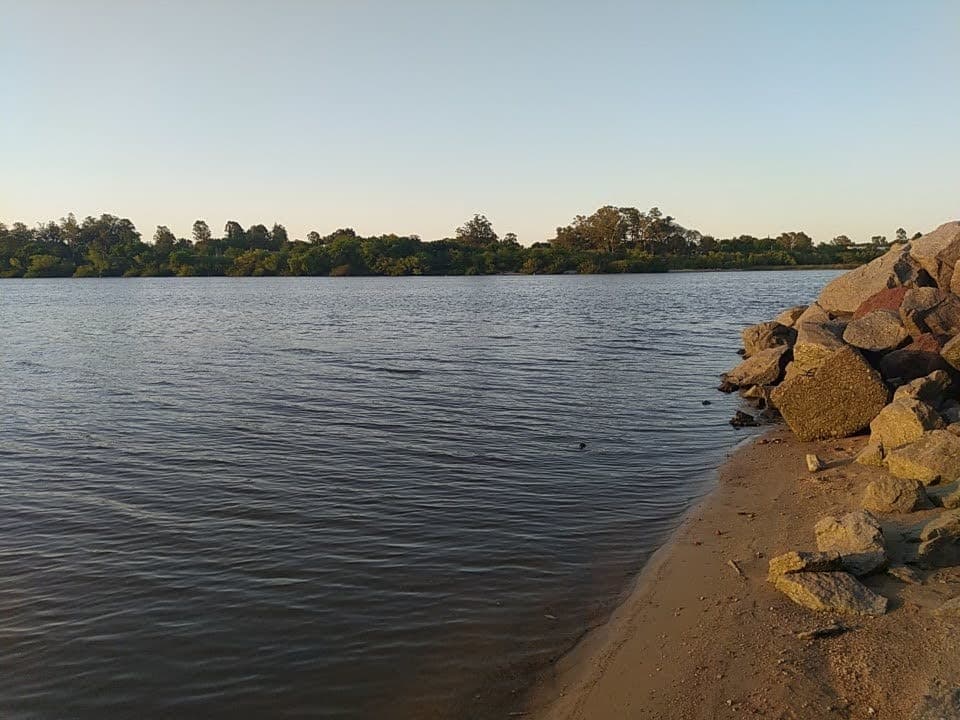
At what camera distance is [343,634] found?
7.81 meters

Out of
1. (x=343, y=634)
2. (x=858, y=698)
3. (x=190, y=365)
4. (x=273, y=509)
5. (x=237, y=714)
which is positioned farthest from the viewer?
(x=190, y=365)

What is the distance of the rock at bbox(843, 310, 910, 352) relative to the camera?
54.6 feet

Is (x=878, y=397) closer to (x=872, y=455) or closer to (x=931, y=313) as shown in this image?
(x=872, y=455)

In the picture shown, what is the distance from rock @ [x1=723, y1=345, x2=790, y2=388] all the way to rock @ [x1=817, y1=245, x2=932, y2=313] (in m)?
3.07

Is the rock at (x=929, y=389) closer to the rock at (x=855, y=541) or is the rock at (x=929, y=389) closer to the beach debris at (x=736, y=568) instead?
the rock at (x=855, y=541)

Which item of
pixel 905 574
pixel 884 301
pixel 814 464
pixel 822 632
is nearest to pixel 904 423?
pixel 814 464

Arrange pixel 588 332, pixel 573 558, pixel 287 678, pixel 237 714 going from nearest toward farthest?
pixel 237 714
pixel 287 678
pixel 573 558
pixel 588 332

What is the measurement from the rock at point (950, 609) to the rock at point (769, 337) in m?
19.0

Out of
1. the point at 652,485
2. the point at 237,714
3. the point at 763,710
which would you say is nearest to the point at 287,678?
the point at 237,714

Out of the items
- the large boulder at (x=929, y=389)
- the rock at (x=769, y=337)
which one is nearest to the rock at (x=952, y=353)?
the large boulder at (x=929, y=389)

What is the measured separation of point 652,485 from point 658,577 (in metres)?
4.23

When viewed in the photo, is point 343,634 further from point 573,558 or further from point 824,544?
point 824,544

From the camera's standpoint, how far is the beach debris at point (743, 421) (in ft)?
57.5

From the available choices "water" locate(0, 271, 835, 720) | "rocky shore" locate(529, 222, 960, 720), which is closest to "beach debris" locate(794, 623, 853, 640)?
"rocky shore" locate(529, 222, 960, 720)
